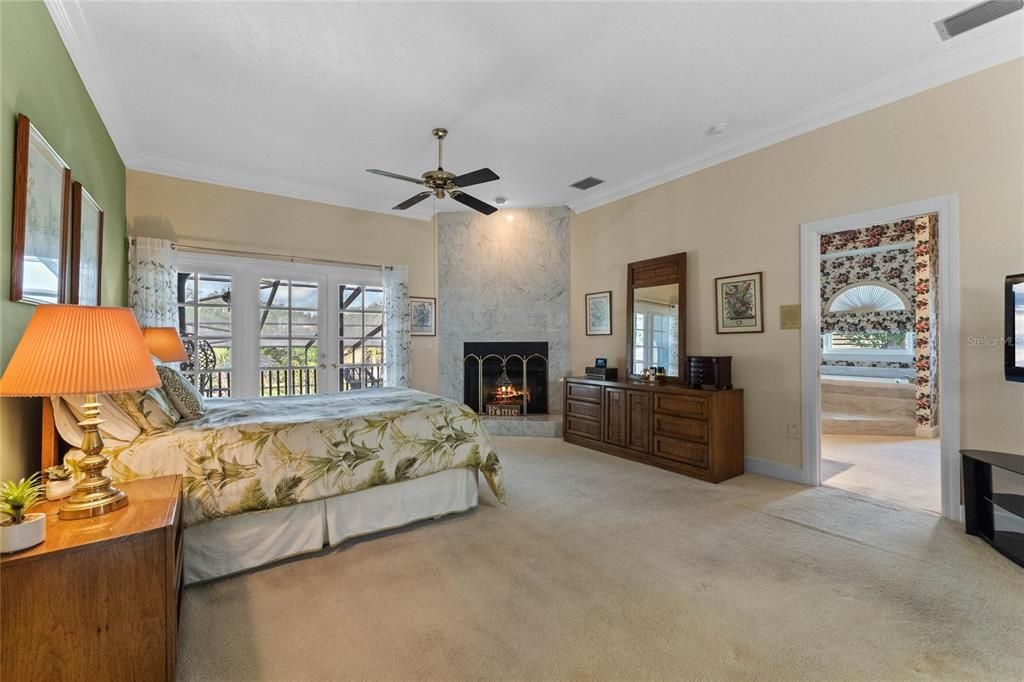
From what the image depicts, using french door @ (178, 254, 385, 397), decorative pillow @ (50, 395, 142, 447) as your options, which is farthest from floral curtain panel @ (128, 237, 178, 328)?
decorative pillow @ (50, 395, 142, 447)

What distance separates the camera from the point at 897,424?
→ 5.36 meters

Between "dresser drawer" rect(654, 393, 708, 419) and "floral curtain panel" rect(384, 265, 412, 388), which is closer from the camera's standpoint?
"dresser drawer" rect(654, 393, 708, 419)

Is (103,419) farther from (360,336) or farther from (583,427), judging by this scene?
(583,427)

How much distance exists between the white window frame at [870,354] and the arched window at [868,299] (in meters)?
0.47

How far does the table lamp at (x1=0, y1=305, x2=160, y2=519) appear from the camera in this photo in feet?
4.39

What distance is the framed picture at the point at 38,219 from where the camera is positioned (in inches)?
68.4

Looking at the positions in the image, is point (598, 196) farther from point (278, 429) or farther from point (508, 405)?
point (278, 429)

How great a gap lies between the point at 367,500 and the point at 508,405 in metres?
3.09

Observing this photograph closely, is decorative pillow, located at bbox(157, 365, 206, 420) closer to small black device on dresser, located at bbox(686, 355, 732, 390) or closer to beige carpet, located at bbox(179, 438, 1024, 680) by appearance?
beige carpet, located at bbox(179, 438, 1024, 680)

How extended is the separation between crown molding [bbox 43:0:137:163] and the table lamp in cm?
178

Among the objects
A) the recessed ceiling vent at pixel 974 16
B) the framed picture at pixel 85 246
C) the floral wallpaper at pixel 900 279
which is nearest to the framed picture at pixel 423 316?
the framed picture at pixel 85 246

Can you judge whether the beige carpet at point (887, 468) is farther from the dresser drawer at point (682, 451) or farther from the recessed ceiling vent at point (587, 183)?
the recessed ceiling vent at point (587, 183)

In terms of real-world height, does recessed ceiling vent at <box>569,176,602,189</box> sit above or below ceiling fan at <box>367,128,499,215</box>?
above

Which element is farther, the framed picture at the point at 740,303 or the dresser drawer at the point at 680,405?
the framed picture at the point at 740,303
